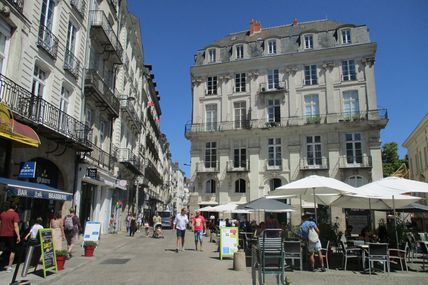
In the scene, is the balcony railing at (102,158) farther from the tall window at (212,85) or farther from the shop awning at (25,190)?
the tall window at (212,85)

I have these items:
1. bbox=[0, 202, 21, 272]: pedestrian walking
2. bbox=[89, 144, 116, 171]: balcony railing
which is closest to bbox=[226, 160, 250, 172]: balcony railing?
bbox=[89, 144, 116, 171]: balcony railing

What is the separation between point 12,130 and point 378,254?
35.3 feet

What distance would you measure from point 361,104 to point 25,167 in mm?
30230

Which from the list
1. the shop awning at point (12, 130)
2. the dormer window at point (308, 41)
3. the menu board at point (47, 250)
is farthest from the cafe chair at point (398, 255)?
the dormer window at point (308, 41)

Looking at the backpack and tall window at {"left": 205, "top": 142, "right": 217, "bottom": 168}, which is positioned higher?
tall window at {"left": 205, "top": 142, "right": 217, "bottom": 168}

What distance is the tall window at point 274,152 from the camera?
35.7 metres

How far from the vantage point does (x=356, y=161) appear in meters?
33.3

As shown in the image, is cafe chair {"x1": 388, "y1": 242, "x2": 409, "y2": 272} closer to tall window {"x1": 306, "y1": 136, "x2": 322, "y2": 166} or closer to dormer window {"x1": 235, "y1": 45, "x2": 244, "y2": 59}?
tall window {"x1": 306, "y1": 136, "x2": 322, "y2": 166}

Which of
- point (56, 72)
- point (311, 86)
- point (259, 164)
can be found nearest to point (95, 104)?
point (56, 72)

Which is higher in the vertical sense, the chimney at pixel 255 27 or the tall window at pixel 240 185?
the chimney at pixel 255 27

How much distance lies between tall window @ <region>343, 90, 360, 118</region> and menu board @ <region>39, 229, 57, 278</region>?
30624mm

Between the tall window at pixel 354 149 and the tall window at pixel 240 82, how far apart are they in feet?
39.0

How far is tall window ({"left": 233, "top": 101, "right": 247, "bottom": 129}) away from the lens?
37.8m

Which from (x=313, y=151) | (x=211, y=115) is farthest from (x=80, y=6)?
(x=313, y=151)
